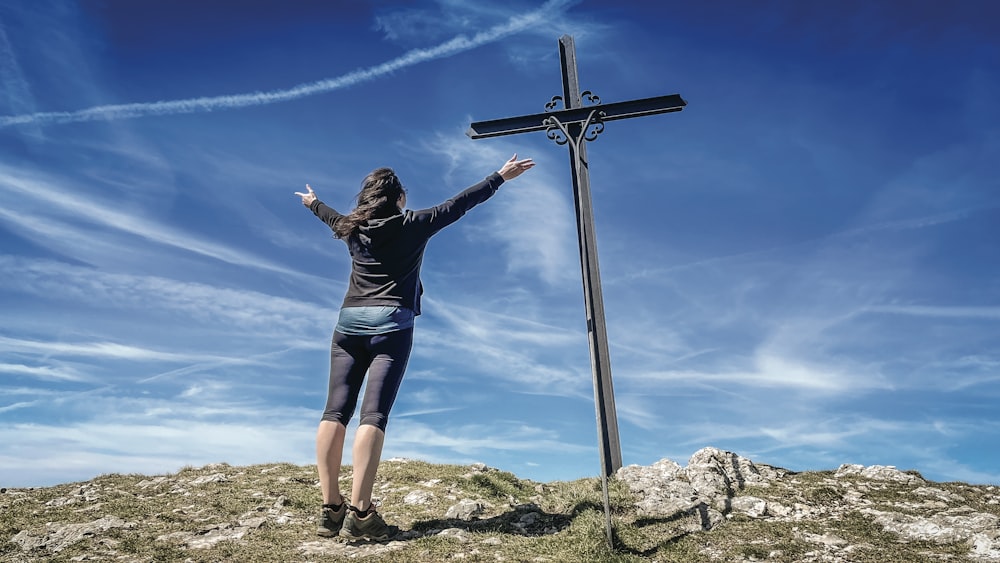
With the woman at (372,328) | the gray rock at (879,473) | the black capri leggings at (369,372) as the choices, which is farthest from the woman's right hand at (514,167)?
the gray rock at (879,473)

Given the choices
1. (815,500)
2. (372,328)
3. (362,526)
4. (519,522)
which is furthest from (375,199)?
(815,500)

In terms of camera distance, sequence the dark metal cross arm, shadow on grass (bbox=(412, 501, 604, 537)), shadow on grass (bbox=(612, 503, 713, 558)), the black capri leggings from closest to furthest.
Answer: the black capri leggings, shadow on grass (bbox=(612, 503, 713, 558)), shadow on grass (bbox=(412, 501, 604, 537)), the dark metal cross arm

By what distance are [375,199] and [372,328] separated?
1.47 meters

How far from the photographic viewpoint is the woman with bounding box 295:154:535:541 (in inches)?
281

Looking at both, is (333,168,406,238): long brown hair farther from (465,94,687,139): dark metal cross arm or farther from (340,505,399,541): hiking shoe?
(465,94,687,139): dark metal cross arm

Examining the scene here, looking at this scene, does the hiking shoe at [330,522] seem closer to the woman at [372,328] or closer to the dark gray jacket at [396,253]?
the woman at [372,328]

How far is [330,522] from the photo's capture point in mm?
7426

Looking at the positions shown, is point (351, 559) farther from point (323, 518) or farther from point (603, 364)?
point (603, 364)

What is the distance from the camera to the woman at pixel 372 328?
23.5 ft

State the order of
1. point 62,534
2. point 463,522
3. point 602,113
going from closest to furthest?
point 463,522
point 62,534
point 602,113

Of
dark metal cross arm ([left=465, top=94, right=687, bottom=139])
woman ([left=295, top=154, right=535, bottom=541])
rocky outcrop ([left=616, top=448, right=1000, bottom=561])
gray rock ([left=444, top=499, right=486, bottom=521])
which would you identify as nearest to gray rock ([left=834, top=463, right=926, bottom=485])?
rocky outcrop ([left=616, top=448, right=1000, bottom=561])

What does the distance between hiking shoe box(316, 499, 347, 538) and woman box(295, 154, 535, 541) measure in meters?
0.01

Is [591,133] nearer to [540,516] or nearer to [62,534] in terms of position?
[540,516]

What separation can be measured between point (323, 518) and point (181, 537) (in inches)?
74.3
